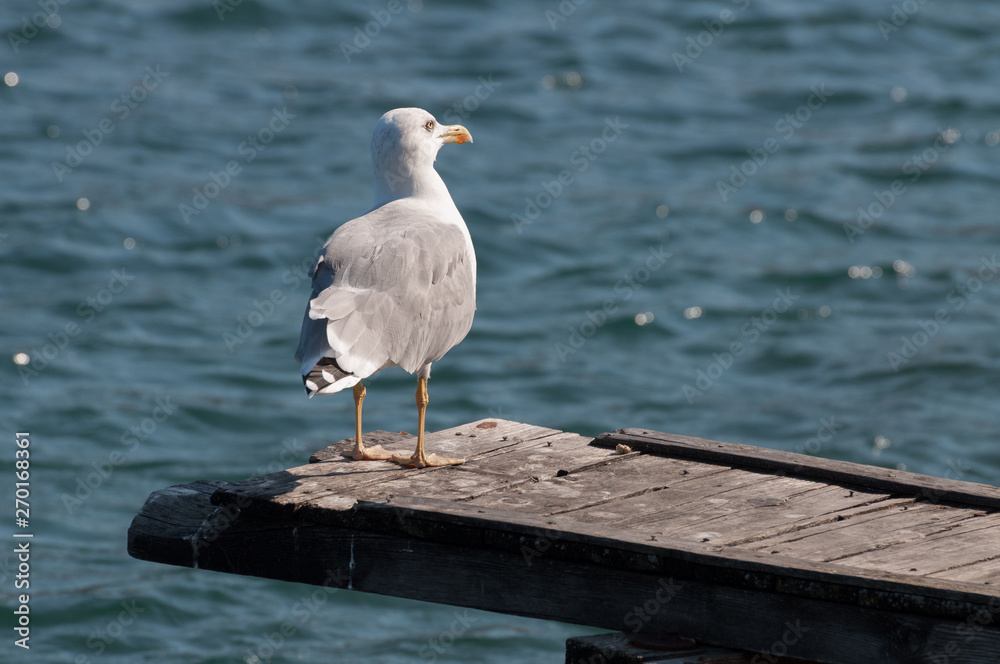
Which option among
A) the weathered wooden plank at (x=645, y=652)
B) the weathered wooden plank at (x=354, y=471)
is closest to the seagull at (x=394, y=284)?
the weathered wooden plank at (x=354, y=471)

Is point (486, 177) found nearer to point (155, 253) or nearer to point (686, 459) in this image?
point (155, 253)

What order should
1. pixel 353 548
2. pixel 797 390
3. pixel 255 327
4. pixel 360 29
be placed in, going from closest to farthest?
pixel 353 548 < pixel 797 390 < pixel 255 327 < pixel 360 29

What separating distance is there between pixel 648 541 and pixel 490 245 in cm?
1127

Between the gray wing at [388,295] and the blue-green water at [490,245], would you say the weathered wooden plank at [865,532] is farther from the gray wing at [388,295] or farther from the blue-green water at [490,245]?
the blue-green water at [490,245]

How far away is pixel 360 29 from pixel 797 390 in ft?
37.6

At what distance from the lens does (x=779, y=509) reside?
4988 millimetres

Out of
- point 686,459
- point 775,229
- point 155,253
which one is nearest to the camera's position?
point 686,459

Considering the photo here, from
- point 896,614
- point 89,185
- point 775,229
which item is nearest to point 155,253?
point 89,185

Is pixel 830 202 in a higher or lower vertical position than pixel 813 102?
lower

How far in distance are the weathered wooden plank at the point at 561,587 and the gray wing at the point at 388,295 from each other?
23.0 inches

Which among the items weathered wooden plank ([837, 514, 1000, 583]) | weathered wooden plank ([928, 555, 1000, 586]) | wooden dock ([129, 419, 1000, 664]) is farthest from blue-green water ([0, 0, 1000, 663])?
weathered wooden plank ([928, 555, 1000, 586])

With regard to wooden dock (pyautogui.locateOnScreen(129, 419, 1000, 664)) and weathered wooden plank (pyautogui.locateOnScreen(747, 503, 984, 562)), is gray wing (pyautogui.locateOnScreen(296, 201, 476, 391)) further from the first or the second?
weathered wooden plank (pyautogui.locateOnScreen(747, 503, 984, 562))

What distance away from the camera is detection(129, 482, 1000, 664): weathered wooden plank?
4059mm

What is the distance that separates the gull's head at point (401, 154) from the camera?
629cm
